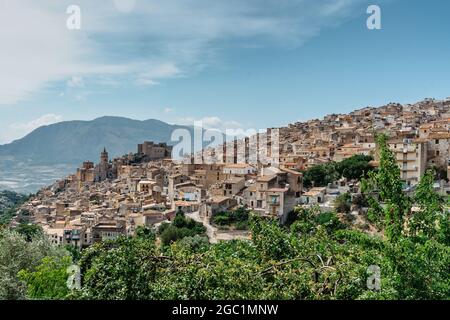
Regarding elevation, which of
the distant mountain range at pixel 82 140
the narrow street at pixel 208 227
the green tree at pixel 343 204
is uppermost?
the distant mountain range at pixel 82 140

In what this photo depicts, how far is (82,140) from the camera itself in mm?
107625

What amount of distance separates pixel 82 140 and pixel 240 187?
85081 millimetres

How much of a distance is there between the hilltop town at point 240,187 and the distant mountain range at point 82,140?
52385mm

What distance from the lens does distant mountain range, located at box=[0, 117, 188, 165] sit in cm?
9912

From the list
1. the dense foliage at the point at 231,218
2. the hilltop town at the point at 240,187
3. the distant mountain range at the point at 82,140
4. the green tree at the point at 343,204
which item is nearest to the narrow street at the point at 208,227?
Answer: the hilltop town at the point at 240,187

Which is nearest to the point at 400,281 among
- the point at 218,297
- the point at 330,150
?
the point at 218,297

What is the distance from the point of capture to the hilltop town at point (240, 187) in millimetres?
24625

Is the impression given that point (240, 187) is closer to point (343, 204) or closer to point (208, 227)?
point (208, 227)

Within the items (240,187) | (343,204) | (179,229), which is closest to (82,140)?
(240,187)

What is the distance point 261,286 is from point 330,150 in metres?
31.7

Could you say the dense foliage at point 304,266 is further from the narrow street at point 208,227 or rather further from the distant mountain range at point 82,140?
the distant mountain range at point 82,140

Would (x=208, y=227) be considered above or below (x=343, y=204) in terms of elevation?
below

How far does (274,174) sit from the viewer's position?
26.8 metres
